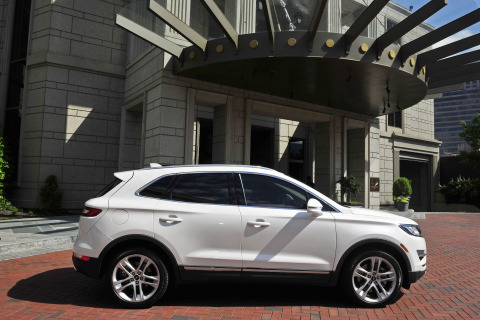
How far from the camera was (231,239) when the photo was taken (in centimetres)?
416

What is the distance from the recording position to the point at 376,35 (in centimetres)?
1065

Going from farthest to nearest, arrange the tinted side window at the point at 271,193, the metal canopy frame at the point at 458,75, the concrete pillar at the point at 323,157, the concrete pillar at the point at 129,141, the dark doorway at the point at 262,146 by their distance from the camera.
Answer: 1. the dark doorway at the point at 262,146
2. the concrete pillar at the point at 323,157
3. the concrete pillar at the point at 129,141
4. the metal canopy frame at the point at 458,75
5. the tinted side window at the point at 271,193

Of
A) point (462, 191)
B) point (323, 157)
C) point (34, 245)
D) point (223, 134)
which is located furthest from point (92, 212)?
point (462, 191)

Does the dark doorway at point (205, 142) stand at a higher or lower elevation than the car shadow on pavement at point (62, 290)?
higher

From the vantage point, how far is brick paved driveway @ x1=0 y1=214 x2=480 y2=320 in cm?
400

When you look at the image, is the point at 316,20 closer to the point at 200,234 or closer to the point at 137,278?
the point at 200,234

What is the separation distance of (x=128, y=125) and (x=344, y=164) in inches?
368

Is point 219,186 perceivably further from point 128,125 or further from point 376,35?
point 128,125

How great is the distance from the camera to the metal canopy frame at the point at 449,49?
33.2ft

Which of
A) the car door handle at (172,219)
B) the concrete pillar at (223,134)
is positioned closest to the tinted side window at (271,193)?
the car door handle at (172,219)

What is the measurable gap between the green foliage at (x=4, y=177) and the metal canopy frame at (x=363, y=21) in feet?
38.6

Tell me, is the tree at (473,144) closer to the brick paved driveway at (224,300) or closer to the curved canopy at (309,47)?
the curved canopy at (309,47)

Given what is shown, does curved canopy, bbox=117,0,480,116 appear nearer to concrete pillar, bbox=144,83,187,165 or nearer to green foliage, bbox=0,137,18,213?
concrete pillar, bbox=144,83,187,165

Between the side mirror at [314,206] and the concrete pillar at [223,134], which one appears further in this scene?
the concrete pillar at [223,134]
